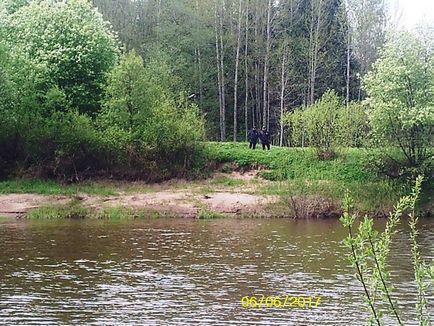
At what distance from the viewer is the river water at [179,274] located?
15.2 m

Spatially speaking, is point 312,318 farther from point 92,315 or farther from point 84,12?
point 84,12

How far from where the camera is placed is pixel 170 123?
43.6 m

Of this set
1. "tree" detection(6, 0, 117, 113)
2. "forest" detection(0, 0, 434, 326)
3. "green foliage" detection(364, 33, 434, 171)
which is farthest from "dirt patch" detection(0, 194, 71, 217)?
"green foliage" detection(364, 33, 434, 171)

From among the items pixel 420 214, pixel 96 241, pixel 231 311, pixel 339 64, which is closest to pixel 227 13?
pixel 339 64

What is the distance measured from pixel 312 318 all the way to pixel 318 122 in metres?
30.1

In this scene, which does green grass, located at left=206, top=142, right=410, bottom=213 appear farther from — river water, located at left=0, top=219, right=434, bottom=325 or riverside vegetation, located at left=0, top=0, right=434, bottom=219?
river water, located at left=0, top=219, right=434, bottom=325

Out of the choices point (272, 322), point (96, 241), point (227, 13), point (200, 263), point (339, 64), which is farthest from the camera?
point (339, 64)

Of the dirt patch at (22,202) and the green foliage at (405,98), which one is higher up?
the green foliage at (405,98)

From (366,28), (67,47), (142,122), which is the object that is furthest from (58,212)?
(366,28)

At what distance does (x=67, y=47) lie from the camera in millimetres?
45062

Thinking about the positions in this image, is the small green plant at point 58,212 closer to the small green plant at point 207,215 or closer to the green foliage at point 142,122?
the small green plant at point 207,215
